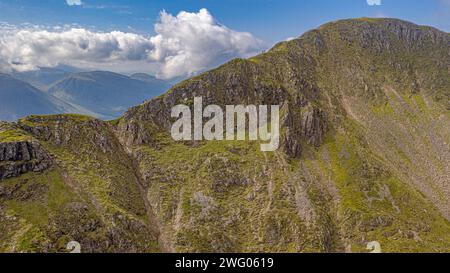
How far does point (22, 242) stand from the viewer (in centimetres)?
16338

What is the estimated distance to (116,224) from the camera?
192 m

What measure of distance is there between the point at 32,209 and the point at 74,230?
26.5 meters

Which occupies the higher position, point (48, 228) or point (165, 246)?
point (48, 228)
